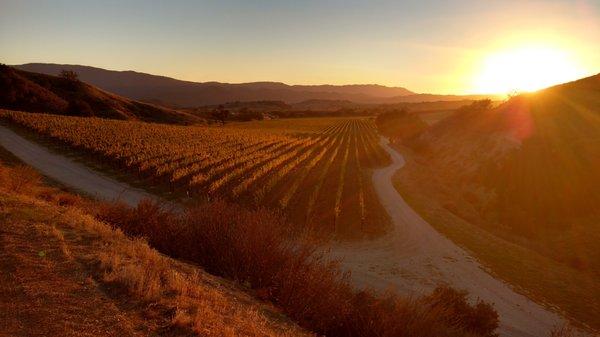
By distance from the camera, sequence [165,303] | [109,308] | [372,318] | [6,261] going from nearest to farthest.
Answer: [109,308]
[165,303]
[6,261]
[372,318]

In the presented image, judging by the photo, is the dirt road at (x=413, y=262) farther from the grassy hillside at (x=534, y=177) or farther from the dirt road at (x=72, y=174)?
the grassy hillside at (x=534, y=177)

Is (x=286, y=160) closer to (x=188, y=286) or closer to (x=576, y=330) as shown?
(x=576, y=330)

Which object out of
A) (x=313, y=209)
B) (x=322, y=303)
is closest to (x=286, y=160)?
(x=313, y=209)

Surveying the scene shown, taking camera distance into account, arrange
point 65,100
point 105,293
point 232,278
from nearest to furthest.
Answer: point 105,293 < point 232,278 < point 65,100

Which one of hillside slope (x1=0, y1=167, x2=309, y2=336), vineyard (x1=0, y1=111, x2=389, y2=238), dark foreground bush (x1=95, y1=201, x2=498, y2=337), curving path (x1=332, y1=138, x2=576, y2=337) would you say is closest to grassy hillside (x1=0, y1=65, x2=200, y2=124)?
vineyard (x1=0, y1=111, x2=389, y2=238)

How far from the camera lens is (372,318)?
930 centimetres

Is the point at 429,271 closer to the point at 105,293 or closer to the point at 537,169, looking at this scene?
the point at 105,293

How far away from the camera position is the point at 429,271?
19000 mm

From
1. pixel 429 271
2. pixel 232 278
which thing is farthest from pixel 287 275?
pixel 429 271

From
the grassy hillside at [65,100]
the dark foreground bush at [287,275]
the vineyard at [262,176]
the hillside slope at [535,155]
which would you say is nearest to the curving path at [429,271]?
the vineyard at [262,176]

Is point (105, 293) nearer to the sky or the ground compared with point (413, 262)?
nearer to the sky

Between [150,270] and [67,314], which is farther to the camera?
[150,270]

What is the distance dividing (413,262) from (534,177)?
20361mm

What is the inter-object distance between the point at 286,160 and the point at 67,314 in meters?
36.3
